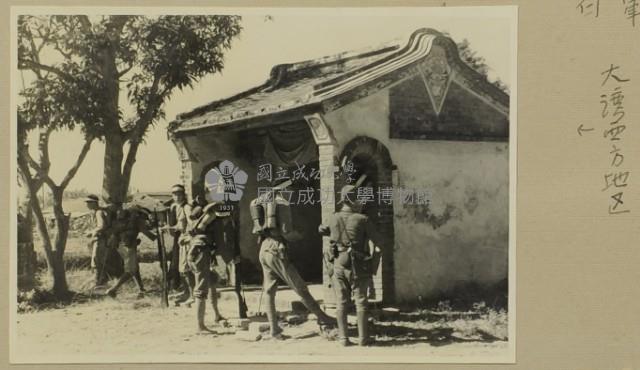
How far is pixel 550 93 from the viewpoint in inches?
354

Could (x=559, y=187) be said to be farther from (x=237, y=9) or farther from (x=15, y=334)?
(x=15, y=334)

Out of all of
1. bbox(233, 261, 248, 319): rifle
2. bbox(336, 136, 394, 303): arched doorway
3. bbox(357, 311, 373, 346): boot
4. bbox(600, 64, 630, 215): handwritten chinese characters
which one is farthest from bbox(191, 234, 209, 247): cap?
bbox(600, 64, 630, 215): handwritten chinese characters

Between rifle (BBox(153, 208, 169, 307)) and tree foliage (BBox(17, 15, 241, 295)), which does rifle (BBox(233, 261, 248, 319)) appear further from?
tree foliage (BBox(17, 15, 241, 295))

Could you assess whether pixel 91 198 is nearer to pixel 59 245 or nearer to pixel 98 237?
pixel 98 237

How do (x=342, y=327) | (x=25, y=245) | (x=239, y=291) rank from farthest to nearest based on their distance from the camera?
(x=239, y=291) → (x=25, y=245) → (x=342, y=327)

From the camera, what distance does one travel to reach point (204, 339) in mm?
9164

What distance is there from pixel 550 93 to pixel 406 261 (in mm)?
2301

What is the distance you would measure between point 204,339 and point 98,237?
160 centimetres

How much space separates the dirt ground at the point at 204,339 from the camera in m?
9.03

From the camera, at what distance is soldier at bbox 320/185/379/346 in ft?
29.5

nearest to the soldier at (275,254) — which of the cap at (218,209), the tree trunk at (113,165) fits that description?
the cap at (218,209)

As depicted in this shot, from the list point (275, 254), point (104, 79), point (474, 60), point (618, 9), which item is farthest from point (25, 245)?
point (618, 9)

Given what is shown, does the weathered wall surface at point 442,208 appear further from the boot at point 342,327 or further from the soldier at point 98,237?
the soldier at point 98,237

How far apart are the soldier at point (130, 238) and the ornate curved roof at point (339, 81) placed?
1.00 m
